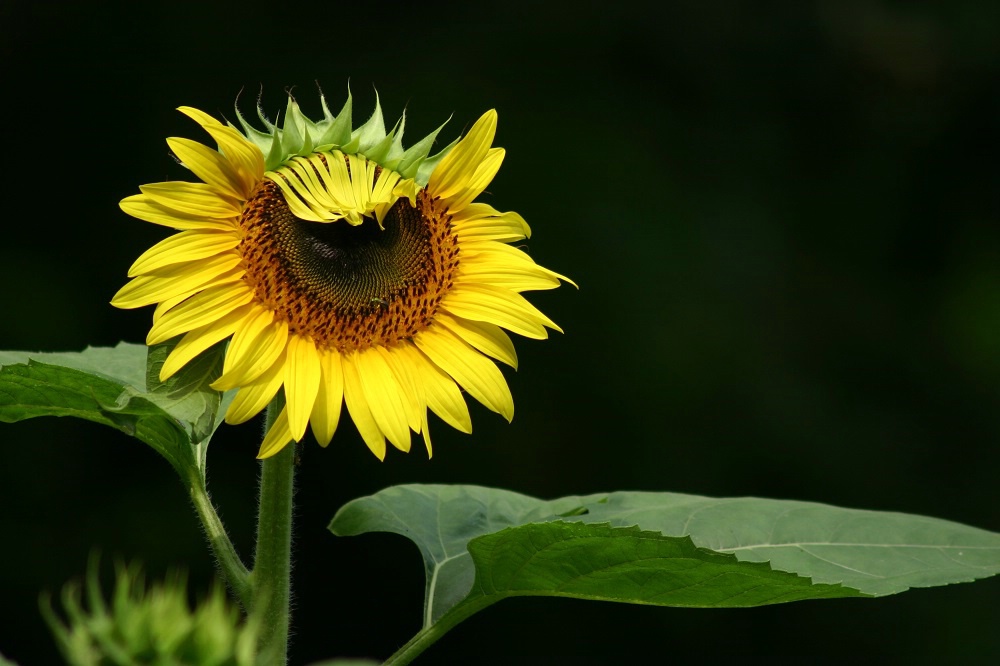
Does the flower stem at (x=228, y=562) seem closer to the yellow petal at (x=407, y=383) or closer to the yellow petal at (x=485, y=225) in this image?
the yellow petal at (x=407, y=383)

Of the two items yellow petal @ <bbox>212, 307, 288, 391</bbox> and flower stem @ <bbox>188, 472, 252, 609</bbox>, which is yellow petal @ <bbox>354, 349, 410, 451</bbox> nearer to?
yellow petal @ <bbox>212, 307, 288, 391</bbox>

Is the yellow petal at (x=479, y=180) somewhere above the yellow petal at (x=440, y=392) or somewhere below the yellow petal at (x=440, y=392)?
above

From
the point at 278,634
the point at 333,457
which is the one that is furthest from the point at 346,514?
the point at 333,457

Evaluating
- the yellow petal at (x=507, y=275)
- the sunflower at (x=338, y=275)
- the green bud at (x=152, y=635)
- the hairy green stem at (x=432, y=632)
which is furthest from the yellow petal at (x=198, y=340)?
the green bud at (x=152, y=635)

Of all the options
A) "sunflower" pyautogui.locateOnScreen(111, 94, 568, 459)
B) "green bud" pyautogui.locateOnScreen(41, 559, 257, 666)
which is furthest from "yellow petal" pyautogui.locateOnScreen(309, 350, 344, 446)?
"green bud" pyautogui.locateOnScreen(41, 559, 257, 666)

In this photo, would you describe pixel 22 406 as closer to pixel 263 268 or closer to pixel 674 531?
pixel 263 268

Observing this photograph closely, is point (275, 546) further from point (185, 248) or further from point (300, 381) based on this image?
point (185, 248)

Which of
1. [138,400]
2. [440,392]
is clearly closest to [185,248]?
[138,400]

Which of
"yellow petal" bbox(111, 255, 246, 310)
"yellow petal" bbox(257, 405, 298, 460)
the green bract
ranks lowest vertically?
"yellow petal" bbox(257, 405, 298, 460)

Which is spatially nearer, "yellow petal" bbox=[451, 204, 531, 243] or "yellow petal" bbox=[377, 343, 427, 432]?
"yellow petal" bbox=[377, 343, 427, 432]
